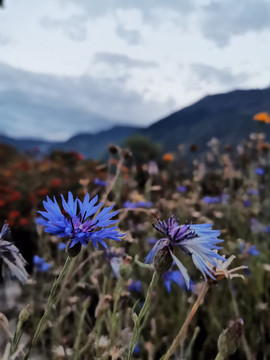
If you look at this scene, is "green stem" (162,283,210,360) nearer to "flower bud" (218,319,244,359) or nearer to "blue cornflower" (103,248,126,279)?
"flower bud" (218,319,244,359)

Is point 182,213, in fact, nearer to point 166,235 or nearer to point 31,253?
point 31,253

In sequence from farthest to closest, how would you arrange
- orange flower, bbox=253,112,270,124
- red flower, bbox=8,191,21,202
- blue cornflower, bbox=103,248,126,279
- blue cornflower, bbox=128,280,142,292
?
red flower, bbox=8,191,21,202 < orange flower, bbox=253,112,270,124 < blue cornflower, bbox=128,280,142,292 < blue cornflower, bbox=103,248,126,279

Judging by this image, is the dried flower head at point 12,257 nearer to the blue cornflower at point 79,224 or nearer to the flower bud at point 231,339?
the blue cornflower at point 79,224

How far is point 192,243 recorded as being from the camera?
26.7 inches

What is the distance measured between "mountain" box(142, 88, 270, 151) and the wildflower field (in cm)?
877

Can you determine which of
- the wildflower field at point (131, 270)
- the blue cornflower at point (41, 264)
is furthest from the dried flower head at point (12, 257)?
the blue cornflower at point (41, 264)

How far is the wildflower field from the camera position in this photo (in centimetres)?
67

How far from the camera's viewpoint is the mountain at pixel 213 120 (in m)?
15.2

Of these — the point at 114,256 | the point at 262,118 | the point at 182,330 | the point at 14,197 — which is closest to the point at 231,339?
the point at 182,330

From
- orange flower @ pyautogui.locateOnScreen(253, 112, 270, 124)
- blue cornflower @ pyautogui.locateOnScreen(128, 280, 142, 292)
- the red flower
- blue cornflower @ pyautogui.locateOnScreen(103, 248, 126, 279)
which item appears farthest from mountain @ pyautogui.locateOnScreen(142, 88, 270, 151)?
blue cornflower @ pyautogui.locateOnScreen(103, 248, 126, 279)

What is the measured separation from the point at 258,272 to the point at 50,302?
194 centimetres

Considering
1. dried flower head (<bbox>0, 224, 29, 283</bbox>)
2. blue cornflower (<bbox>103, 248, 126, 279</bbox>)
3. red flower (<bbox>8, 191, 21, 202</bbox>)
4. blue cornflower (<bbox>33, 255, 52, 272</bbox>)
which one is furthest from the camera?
red flower (<bbox>8, 191, 21, 202</bbox>)

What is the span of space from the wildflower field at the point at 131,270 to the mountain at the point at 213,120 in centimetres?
877

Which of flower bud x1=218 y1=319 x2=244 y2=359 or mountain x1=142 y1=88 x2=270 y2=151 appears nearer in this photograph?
flower bud x1=218 y1=319 x2=244 y2=359
